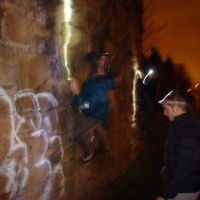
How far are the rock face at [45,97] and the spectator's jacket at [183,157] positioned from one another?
56.1 inches

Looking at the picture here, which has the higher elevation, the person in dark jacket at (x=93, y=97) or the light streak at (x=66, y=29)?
the light streak at (x=66, y=29)

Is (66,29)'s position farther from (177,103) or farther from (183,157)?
(183,157)

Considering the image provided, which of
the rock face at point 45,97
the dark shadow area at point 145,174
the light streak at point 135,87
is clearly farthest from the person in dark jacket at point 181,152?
the light streak at point 135,87

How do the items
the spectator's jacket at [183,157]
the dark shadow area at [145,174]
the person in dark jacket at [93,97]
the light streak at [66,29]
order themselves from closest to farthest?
1. the spectator's jacket at [183,157]
2. the light streak at [66,29]
3. the person in dark jacket at [93,97]
4. the dark shadow area at [145,174]

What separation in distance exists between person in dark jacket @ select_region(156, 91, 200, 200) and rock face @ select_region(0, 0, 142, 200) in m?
1.37

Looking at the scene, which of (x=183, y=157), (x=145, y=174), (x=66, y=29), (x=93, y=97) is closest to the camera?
(x=183, y=157)

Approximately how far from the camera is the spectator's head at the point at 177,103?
3844mm

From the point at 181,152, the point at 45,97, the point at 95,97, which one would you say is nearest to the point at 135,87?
the point at 95,97

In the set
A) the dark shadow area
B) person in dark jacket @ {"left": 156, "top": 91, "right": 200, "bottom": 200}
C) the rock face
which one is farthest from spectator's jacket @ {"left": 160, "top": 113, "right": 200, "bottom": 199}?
the dark shadow area

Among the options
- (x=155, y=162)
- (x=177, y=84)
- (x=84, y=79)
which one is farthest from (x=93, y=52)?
(x=177, y=84)

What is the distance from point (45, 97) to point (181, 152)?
1647 mm

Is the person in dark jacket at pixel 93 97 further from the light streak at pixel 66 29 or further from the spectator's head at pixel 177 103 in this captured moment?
the spectator's head at pixel 177 103

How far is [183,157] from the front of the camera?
358cm

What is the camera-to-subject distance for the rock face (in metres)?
3.68
